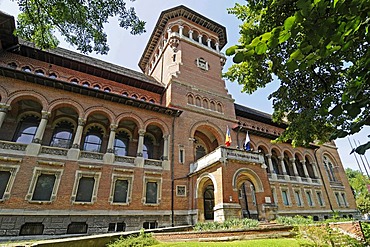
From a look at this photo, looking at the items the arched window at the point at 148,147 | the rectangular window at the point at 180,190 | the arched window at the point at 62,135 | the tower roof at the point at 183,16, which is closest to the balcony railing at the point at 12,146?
the arched window at the point at 62,135

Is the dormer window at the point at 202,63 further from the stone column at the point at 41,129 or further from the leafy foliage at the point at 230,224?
the leafy foliage at the point at 230,224

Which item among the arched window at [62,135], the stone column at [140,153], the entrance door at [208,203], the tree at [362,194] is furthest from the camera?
the tree at [362,194]

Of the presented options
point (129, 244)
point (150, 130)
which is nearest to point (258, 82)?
point (129, 244)

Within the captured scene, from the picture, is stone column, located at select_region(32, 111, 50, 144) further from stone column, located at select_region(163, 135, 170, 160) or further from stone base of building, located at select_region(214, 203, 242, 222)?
stone base of building, located at select_region(214, 203, 242, 222)

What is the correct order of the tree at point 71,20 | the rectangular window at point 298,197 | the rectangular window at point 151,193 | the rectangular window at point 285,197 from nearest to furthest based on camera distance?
the tree at point 71,20
the rectangular window at point 151,193
the rectangular window at point 285,197
the rectangular window at point 298,197

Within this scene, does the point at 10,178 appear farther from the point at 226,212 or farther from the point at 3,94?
the point at 226,212

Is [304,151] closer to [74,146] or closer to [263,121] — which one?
[263,121]

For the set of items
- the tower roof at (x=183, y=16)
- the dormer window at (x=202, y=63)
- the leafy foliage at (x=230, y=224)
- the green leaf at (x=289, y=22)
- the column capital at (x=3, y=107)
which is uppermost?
the tower roof at (x=183, y=16)

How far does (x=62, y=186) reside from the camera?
1441 centimetres

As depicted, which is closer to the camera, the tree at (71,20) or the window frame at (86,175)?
the tree at (71,20)

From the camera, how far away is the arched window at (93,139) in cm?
1830

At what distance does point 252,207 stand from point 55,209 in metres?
16.3

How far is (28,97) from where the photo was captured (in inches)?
611

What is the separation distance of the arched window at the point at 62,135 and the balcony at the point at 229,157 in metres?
11.2
